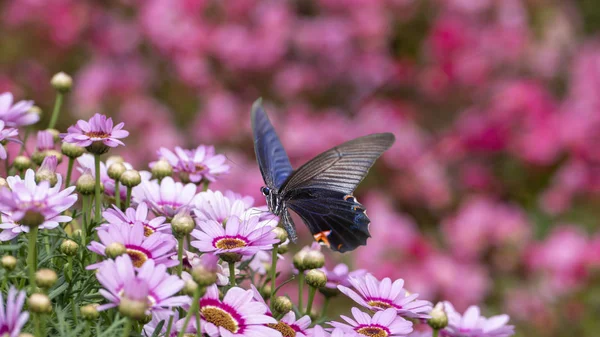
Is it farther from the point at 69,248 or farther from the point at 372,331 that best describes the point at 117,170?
the point at 372,331

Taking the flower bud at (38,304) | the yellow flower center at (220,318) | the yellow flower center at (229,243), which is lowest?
the flower bud at (38,304)

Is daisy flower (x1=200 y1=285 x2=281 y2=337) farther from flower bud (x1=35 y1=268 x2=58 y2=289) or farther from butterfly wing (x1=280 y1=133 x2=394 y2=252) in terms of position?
butterfly wing (x1=280 y1=133 x2=394 y2=252)

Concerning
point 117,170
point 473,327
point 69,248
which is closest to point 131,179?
point 117,170

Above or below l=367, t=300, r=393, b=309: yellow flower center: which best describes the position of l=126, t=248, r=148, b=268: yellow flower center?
below

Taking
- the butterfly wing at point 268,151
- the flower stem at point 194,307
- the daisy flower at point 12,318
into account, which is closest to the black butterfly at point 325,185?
the butterfly wing at point 268,151

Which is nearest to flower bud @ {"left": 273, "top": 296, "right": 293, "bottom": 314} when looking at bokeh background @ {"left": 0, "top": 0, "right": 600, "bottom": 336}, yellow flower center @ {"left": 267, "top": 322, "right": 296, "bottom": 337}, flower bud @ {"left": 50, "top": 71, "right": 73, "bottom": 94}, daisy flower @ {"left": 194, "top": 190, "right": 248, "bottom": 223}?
yellow flower center @ {"left": 267, "top": 322, "right": 296, "bottom": 337}

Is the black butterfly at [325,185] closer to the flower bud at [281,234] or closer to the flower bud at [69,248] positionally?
the flower bud at [281,234]

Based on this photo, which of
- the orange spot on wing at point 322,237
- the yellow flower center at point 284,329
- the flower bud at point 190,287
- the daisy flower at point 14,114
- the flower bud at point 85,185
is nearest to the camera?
the flower bud at point 190,287

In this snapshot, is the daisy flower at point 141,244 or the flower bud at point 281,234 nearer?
the daisy flower at point 141,244
